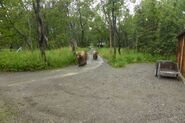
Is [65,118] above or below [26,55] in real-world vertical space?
below

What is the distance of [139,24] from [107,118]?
24237 millimetres

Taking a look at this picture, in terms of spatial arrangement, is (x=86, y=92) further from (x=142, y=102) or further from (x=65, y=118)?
(x=65, y=118)

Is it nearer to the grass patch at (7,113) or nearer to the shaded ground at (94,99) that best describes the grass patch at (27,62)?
the shaded ground at (94,99)

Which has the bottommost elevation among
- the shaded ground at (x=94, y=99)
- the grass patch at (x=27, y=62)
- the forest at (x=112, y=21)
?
the shaded ground at (x=94, y=99)

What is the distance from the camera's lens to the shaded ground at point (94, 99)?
7375 millimetres

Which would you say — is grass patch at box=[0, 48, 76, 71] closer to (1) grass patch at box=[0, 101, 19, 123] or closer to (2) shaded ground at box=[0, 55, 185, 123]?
(2) shaded ground at box=[0, 55, 185, 123]

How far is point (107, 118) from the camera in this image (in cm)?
731

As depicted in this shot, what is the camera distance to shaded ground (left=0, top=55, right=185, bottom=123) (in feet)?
24.2

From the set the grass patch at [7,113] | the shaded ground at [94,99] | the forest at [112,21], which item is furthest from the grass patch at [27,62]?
the grass patch at [7,113]

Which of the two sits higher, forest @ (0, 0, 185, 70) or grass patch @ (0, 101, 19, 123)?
forest @ (0, 0, 185, 70)

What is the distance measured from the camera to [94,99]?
9508mm

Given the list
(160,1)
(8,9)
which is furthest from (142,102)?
(160,1)

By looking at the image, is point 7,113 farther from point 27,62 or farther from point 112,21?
point 112,21

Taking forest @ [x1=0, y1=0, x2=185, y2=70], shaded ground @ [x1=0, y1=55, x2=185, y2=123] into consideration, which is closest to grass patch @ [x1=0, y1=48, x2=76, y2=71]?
forest @ [x1=0, y1=0, x2=185, y2=70]
